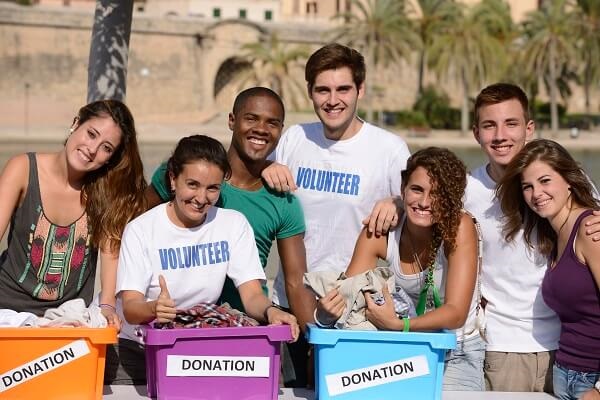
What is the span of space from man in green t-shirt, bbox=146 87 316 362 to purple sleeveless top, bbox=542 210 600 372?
124 centimetres

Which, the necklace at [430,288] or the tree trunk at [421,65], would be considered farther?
the tree trunk at [421,65]

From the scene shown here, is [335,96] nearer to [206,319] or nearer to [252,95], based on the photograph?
[252,95]

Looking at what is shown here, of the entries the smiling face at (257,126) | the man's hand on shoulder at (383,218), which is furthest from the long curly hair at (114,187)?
the man's hand on shoulder at (383,218)

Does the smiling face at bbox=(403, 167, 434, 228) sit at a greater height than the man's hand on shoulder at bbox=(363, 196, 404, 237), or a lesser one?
greater

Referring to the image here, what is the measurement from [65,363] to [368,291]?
3.93ft

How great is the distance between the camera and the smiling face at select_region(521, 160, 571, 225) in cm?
399

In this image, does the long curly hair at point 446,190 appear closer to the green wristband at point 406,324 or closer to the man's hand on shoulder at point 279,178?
the green wristband at point 406,324

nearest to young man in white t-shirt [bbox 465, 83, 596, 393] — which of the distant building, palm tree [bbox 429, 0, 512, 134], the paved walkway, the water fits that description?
the water

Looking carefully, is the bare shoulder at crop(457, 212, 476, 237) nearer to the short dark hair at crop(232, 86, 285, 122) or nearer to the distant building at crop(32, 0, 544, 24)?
the short dark hair at crop(232, 86, 285, 122)

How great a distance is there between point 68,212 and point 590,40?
4662 cm

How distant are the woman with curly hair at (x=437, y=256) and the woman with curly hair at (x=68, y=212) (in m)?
1.14

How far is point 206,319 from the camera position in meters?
3.69

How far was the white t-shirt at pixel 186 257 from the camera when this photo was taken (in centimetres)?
387

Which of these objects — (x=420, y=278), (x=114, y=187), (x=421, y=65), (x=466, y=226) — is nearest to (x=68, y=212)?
(x=114, y=187)
